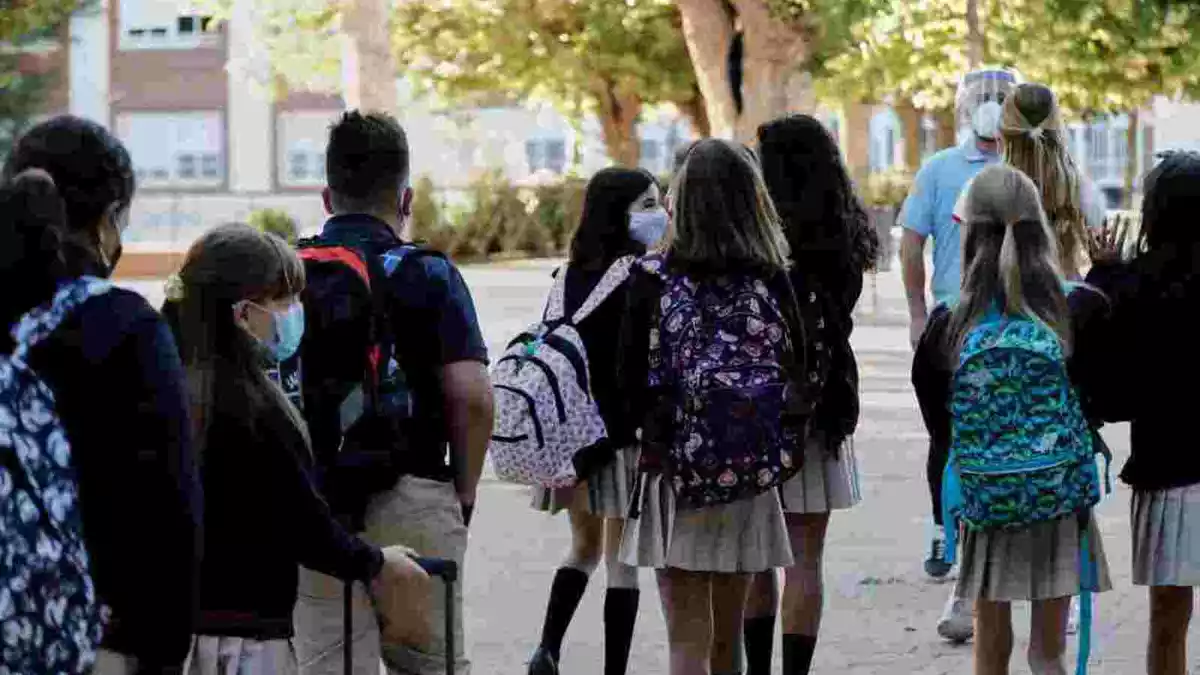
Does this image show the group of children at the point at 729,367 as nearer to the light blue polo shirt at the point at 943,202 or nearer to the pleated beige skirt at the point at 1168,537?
the pleated beige skirt at the point at 1168,537

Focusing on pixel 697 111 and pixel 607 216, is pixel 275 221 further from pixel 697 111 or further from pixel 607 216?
pixel 607 216

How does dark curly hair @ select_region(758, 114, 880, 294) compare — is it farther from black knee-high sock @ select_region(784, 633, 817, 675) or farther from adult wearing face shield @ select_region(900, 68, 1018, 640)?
adult wearing face shield @ select_region(900, 68, 1018, 640)

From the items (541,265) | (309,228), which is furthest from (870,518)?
(309,228)

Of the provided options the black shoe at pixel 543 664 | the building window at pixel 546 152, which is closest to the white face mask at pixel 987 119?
the black shoe at pixel 543 664

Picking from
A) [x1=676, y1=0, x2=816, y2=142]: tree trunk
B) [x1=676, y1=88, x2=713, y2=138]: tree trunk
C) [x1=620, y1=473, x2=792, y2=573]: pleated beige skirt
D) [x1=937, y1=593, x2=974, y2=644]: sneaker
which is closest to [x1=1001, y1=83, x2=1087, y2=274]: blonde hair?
[x1=937, y1=593, x2=974, y2=644]: sneaker

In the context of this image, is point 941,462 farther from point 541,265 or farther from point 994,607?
point 541,265

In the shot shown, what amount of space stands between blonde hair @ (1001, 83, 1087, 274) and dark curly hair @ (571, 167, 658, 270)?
4.31ft

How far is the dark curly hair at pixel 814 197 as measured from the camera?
7.02m

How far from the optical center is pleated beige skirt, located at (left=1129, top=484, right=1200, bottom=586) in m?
6.25

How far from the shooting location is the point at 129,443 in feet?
12.4

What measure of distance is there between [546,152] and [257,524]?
71.5 m

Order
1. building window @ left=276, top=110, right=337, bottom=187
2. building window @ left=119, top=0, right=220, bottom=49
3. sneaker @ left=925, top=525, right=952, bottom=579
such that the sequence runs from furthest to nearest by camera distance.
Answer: building window @ left=119, top=0, right=220, bottom=49, building window @ left=276, top=110, right=337, bottom=187, sneaker @ left=925, top=525, right=952, bottom=579

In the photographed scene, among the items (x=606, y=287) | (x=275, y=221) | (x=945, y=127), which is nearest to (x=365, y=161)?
(x=606, y=287)

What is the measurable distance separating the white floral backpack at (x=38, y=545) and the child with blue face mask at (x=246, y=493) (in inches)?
28.5
